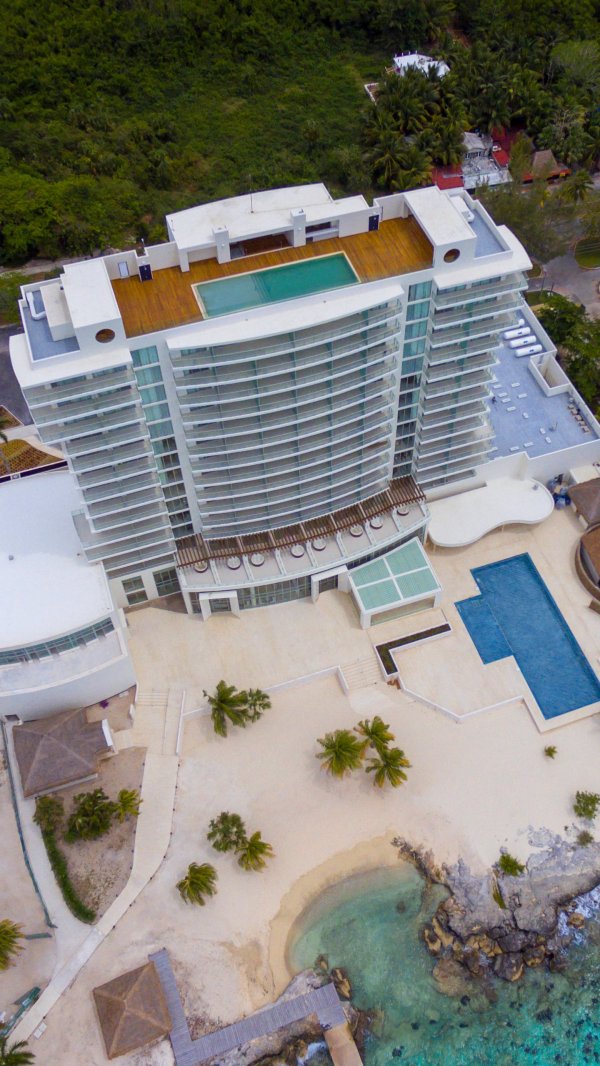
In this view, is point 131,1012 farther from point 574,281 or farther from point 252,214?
point 574,281

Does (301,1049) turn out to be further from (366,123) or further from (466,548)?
(366,123)

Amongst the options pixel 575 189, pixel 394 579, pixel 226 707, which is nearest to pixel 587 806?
pixel 394 579

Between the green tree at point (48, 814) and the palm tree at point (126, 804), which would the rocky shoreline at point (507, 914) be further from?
the green tree at point (48, 814)

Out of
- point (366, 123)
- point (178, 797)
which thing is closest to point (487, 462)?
point (178, 797)

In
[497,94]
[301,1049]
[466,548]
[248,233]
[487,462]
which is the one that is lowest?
[301,1049]

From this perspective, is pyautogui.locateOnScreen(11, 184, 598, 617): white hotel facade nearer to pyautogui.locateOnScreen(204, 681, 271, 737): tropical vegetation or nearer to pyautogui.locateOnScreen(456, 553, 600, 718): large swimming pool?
pyautogui.locateOnScreen(204, 681, 271, 737): tropical vegetation

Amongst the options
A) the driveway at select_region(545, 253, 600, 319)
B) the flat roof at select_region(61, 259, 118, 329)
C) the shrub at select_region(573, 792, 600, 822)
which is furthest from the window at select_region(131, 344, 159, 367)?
the driveway at select_region(545, 253, 600, 319)
